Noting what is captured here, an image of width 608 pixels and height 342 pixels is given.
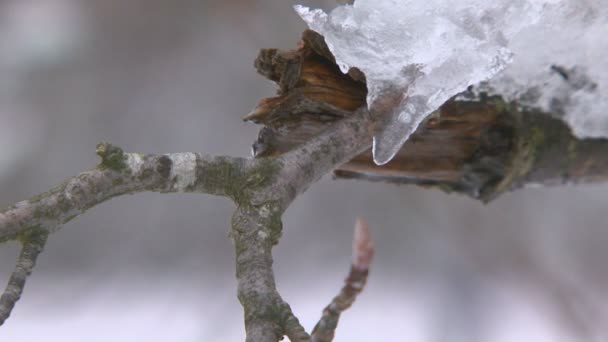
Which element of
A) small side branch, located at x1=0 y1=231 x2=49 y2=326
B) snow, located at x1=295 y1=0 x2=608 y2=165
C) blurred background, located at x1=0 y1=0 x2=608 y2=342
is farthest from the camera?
blurred background, located at x1=0 y1=0 x2=608 y2=342

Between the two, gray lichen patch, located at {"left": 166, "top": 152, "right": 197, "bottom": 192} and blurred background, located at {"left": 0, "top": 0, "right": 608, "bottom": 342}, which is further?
blurred background, located at {"left": 0, "top": 0, "right": 608, "bottom": 342}

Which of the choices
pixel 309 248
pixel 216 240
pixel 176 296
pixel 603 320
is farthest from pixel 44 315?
pixel 603 320

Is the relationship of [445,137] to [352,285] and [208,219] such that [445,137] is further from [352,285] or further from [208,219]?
[208,219]

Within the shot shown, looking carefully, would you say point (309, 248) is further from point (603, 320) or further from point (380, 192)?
point (603, 320)

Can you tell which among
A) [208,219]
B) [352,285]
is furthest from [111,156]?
[208,219]

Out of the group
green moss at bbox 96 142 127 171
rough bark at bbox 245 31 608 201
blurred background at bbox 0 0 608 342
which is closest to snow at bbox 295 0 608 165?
rough bark at bbox 245 31 608 201

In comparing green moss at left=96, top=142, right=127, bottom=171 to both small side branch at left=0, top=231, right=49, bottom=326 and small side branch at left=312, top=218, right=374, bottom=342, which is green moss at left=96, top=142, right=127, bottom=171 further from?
small side branch at left=312, top=218, right=374, bottom=342
